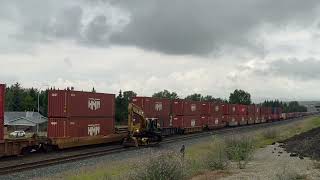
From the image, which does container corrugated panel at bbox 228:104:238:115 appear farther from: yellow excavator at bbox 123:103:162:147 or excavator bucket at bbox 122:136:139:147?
excavator bucket at bbox 122:136:139:147

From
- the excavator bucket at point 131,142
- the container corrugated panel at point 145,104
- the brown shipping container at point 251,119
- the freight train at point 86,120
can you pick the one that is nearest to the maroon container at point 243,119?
the brown shipping container at point 251,119

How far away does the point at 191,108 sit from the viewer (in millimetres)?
49594

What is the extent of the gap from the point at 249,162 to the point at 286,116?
110m

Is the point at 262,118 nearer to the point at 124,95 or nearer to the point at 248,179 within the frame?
the point at 124,95

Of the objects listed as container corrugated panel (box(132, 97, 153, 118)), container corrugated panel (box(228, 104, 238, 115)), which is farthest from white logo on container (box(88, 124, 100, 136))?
container corrugated panel (box(228, 104, 238, 115))

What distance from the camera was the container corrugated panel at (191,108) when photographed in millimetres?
47375

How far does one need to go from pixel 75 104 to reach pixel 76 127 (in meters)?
1.30

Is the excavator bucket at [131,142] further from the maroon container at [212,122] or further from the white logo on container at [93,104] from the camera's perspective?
the maroon container at [212,122]

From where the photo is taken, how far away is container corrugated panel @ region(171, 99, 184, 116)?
146 feet

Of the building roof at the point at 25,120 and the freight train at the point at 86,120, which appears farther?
the building roof at the point at 25,120

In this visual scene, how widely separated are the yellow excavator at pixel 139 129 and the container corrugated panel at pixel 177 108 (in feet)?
A: 37.0

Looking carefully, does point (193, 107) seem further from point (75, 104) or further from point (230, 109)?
point (75, 104)

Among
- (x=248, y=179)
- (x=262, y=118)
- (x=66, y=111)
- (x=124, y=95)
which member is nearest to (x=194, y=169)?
(x=248, y=179)

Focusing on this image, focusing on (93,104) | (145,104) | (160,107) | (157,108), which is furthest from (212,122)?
(93,104)
